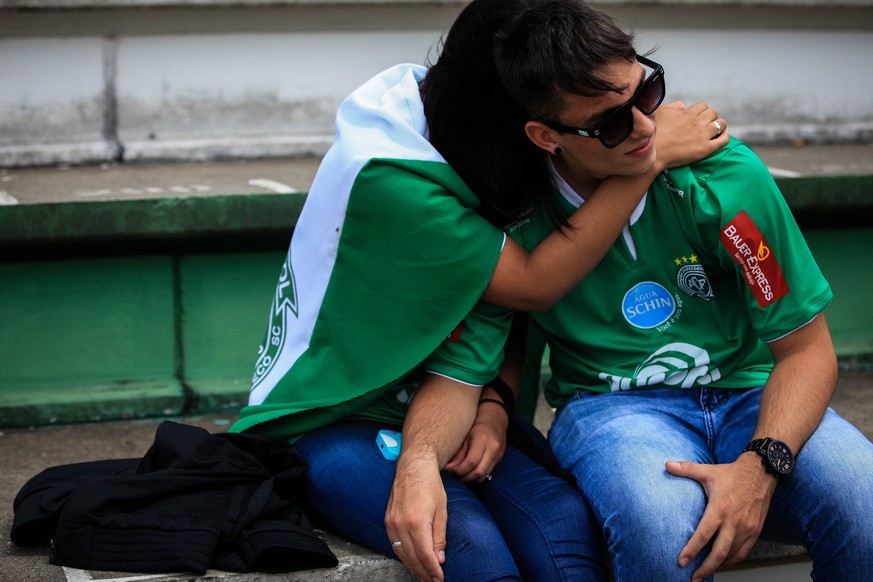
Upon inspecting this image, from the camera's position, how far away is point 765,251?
2.27 metres

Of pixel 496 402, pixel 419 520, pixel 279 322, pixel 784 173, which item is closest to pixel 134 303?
pixel 279 322

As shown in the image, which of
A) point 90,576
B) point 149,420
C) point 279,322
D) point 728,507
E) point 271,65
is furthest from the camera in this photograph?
point 271,65

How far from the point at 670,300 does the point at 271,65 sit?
2.56m

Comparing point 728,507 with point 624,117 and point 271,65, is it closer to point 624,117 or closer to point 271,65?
point 624,117

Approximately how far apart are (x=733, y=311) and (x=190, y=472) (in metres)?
1.27

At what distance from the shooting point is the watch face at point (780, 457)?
2135 mm

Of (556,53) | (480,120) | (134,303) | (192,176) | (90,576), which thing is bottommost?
(134,303)

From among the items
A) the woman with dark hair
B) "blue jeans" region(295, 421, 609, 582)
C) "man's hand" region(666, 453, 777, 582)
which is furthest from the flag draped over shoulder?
"man's hand" region(666, 453, 777, 582)

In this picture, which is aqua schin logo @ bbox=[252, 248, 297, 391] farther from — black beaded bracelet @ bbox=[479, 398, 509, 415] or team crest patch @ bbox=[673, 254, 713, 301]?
team crest patch @ bbox=[673, 254, 713, 301]

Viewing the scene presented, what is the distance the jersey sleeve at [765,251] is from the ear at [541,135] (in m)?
0.36

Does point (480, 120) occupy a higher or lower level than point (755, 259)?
higher

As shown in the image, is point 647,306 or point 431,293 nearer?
point 431,293

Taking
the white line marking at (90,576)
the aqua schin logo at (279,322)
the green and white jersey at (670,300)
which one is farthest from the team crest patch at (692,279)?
the white line marking at (90,576)

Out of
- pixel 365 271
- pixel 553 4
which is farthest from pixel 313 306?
pixel 553 4
